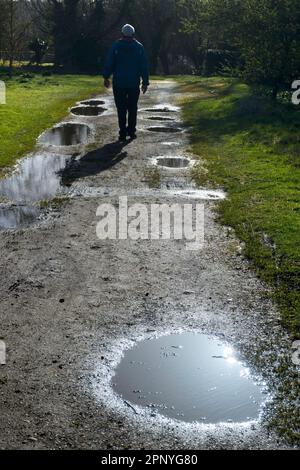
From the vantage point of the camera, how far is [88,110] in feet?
62.0

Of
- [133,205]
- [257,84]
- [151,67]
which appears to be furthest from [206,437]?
[151,67]

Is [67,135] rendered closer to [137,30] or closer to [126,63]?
[126,63]

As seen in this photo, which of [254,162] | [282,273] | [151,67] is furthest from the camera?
[151,67]

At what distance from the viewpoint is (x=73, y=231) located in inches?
303

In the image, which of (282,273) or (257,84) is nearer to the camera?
(282,273)

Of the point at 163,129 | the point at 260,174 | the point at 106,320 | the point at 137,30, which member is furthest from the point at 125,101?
the point at 137,30

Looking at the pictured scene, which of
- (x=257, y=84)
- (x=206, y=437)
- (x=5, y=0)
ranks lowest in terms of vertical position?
(x=206, y=437)

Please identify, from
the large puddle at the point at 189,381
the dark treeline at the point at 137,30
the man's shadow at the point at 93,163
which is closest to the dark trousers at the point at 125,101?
the man's shadow at the point at 93,163

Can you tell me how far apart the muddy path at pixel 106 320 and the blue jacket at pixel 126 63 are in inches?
183

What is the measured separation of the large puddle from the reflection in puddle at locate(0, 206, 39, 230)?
11.3 feet

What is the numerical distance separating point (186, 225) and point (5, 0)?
2903 centimetres

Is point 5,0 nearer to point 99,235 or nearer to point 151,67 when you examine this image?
point 151,67

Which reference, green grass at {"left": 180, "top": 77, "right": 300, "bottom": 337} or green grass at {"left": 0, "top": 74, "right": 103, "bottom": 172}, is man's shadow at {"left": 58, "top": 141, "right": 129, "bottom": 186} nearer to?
green grass at {"left": 0, "top": 74, "right": 103, "bottom": 172}

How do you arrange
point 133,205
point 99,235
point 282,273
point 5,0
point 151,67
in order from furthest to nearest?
point 151,67 → point 5,0 → point 133,205 → point 99,235 → point 282,273
